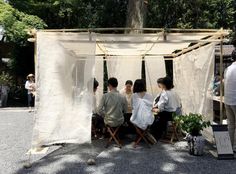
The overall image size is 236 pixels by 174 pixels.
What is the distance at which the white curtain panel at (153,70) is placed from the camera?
37.5ft

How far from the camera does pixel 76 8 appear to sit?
807 inches

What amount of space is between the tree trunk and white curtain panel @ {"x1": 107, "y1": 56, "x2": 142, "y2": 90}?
70.3 inches

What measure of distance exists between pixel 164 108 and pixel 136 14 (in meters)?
5.66

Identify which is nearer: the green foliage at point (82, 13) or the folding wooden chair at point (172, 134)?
the folding wooden chair at point (172, 134)

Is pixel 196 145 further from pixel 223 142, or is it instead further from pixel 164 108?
pixel 164 108

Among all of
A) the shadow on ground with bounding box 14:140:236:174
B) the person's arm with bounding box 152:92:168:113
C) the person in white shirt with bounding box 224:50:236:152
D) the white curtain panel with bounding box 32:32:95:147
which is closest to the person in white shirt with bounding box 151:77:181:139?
the person's arm with bounding box 152:92:168:113

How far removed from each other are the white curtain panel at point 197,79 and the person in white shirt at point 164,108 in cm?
54

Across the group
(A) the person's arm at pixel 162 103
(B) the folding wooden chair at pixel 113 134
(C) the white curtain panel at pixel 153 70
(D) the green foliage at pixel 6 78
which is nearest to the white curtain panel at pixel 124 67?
(C) the white curtain panel at pixel 153 70

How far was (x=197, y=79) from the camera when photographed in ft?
27.6

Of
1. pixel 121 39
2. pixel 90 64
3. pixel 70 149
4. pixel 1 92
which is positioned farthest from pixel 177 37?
pixel 1 92

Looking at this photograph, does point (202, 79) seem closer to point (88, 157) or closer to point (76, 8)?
point (88, 157)

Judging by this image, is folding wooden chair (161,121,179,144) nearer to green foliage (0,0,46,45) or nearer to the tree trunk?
the tree trunk

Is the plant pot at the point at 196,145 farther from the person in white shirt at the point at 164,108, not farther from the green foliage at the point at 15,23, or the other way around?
the green foliage at the point at 15,23

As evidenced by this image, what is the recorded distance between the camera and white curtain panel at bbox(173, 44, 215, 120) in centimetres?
771
